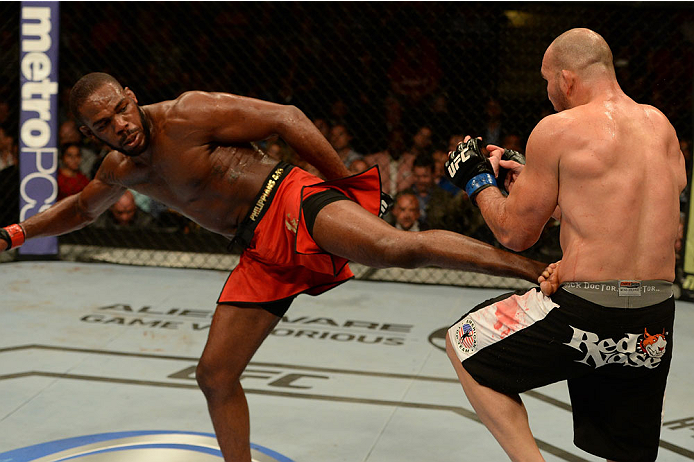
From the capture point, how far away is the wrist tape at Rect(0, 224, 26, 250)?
7.98 feet

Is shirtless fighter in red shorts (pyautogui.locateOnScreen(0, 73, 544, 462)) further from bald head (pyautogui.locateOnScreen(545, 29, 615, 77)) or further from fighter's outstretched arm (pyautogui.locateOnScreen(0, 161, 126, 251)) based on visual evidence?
bald head (pyautogui.locateOnScreen(545, 29, 615, 77))

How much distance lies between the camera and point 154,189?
2475 mm

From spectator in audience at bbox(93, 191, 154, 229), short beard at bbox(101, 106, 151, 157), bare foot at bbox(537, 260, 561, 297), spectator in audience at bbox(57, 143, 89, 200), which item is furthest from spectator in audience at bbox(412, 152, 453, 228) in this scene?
bare foot at bbox(537, 260, 561, 297)

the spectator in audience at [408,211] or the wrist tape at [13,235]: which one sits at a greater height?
the wrist tape at [13,235]

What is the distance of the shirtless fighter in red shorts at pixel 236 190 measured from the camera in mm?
2232

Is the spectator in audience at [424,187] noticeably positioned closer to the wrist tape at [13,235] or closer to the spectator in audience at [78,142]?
the spectator in audience at [78,142]

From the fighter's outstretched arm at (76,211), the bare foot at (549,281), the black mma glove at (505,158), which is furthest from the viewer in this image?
the fighter's outstretched arm at (76,211)

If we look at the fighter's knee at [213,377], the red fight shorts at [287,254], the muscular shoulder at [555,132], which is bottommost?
the fighter's knee at [213,377]

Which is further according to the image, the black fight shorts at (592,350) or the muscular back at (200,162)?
the muscular back at (200,162)

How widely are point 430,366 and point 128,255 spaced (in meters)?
2.79

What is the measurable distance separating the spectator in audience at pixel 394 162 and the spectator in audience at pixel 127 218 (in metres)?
1.59

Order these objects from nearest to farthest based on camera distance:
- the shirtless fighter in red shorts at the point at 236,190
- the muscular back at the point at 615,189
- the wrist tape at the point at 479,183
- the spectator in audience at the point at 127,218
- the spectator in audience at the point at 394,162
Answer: the muscular back at the point at 615,189
the wrist tape at the point at 479,183
the shirtless fighter in red shorts at the point at 236,190
the spectator in audience at the point at 394,162
the spectator in audience at the point at 127,218

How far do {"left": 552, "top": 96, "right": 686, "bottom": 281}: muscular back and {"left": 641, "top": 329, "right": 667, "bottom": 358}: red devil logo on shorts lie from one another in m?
0.13

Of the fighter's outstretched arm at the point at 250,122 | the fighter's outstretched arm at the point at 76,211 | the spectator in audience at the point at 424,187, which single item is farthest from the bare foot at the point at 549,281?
the spectator in audience at the point at 424,187
